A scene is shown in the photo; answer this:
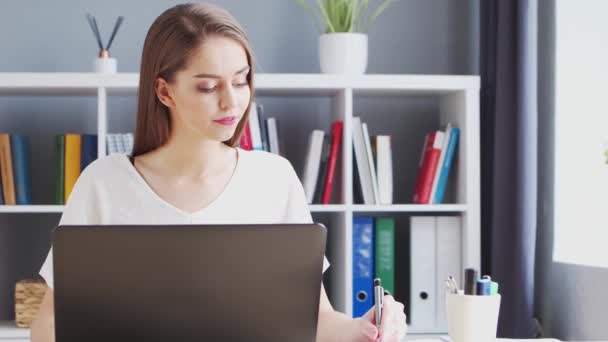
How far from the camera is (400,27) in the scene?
11.0 ft

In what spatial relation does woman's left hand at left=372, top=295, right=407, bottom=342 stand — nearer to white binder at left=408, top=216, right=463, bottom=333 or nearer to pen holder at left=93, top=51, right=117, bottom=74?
white binder at left=408, top=216, right=463, bottom=333

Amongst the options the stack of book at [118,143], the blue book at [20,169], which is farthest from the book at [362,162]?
the blue book at [20,169]

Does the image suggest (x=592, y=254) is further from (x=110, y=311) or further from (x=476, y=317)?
(x=110, y=311)

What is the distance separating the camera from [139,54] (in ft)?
10.6

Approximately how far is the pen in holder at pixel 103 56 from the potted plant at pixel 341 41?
2.06ft

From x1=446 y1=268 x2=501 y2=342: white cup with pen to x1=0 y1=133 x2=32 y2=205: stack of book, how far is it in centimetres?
188

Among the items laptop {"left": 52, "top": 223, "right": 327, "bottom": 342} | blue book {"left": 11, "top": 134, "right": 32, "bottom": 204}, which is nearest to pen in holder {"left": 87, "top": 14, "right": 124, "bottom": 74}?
blue book {"left": 11, "top": 134, "right": 32, "bottom": 204}

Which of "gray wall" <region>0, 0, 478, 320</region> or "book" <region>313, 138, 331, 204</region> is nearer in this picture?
"book" <region>313, 138, 331, 204</region>

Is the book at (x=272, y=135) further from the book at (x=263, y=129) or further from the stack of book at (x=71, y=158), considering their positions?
the stack of book at (x=71, y=158)

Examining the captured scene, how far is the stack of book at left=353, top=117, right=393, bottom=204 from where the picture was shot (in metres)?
2.97

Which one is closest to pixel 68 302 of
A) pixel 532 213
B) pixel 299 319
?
pixel 299 319

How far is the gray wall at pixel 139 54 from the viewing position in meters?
3.22

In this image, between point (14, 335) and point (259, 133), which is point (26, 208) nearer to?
point (14, 335)

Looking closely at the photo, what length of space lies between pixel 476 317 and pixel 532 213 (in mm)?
1303
